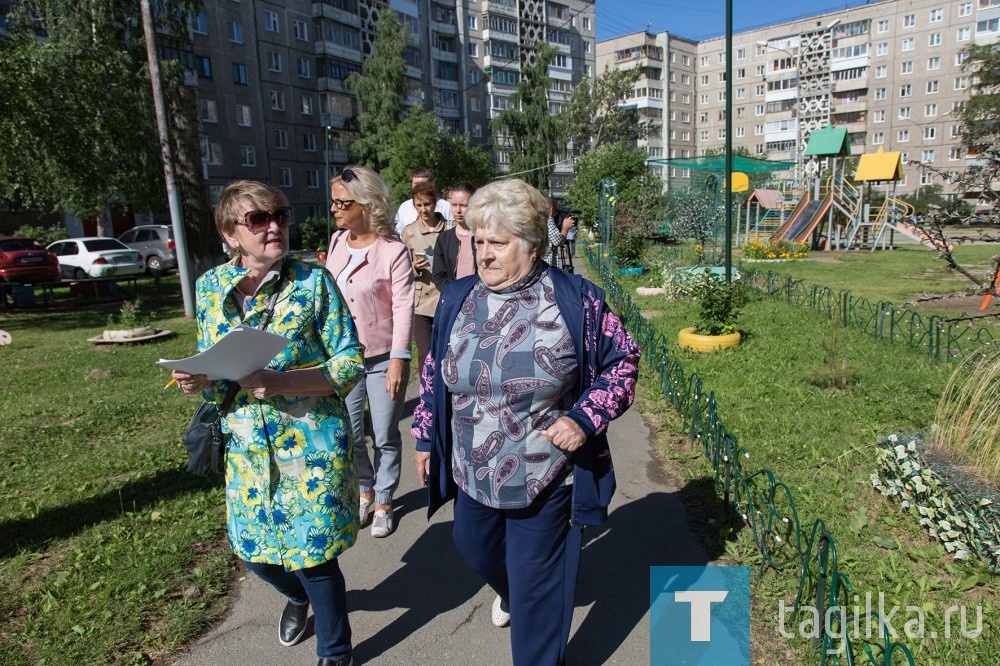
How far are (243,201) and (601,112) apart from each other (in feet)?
180

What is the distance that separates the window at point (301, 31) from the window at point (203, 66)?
22.6 feet

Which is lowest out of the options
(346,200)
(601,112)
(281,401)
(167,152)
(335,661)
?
(335,661)

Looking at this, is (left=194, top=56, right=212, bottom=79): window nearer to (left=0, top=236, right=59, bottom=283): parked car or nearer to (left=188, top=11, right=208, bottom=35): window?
(left=188, top=11, right=208, bottom=35): window

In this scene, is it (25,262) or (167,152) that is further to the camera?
(25,262)

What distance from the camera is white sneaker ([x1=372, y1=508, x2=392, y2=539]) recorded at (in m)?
3.70

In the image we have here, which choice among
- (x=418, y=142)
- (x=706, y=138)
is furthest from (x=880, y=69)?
(x=418, y=142)

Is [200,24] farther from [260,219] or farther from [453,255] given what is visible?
[260,219]

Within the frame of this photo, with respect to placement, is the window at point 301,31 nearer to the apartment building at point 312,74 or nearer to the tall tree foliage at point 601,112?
the apartment building at point 312,74

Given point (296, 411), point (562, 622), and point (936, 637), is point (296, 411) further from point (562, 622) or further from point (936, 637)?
point (936, 637)

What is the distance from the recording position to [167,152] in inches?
453

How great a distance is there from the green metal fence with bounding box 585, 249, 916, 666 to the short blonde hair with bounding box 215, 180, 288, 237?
226 cm

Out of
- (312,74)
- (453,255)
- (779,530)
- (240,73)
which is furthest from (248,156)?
(779,530)

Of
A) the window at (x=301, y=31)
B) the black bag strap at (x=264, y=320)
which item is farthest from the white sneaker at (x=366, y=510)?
the window at (x=301, y=31)

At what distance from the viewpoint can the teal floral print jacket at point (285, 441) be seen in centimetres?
231
